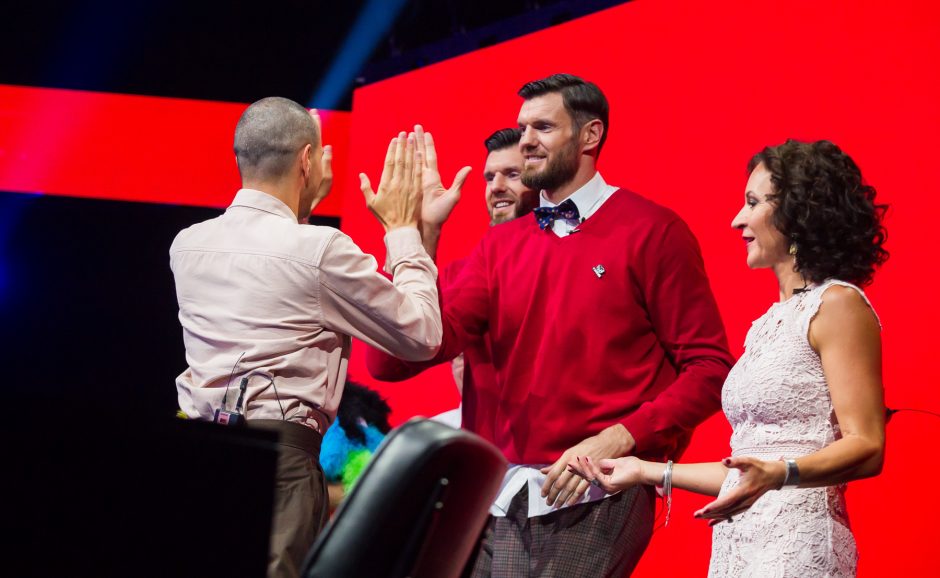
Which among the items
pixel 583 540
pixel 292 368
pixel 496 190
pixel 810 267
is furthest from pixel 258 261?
pixel 496 190

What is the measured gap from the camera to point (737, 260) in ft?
11.6

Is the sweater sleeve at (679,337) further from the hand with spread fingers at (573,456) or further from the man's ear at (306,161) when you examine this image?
the man's ear at (306,161)

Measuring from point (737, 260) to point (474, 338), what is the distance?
3.47ft

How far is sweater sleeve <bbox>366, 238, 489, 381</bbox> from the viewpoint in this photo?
9.52 feet

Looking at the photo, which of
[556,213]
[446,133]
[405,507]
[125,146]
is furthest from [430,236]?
[125,146]

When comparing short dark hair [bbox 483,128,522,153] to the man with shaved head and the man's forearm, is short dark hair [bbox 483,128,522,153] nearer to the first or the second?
the man's forearm

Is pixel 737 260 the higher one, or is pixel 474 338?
pixel 737 260

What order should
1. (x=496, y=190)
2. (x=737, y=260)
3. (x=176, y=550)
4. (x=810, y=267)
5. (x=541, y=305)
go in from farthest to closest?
1. (x=496, y=190)
2. (x=737, y=260)
3. (x=541, y=305)
4. (x=810, y=267)
5. (x=176, y=550)

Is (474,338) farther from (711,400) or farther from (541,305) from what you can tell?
(711,400)

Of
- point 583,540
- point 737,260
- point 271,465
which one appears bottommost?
point 583,540

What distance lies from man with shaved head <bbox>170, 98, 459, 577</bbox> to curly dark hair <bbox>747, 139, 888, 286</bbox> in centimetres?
85

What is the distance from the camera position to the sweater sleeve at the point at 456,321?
2900 mm

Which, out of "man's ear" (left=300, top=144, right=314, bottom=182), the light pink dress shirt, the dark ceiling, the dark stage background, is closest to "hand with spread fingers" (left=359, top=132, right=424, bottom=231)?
"man's ear" (left=300, top=144, right=314, bottom=182)

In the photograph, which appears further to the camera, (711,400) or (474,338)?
(474,338)
